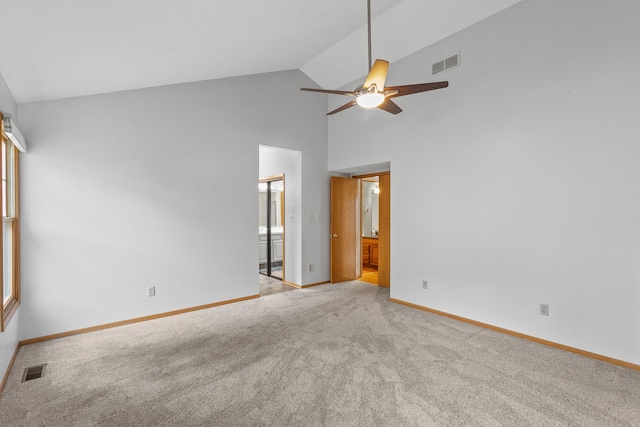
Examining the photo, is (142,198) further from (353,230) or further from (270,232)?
(353,230)

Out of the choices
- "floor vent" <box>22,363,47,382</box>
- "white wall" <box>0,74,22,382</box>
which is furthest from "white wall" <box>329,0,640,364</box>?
"white wall" <box>0,74,22,382</box>

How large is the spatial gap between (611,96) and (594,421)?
2.66m

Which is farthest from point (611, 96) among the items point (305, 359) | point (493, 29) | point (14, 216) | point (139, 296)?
point (14, 216)

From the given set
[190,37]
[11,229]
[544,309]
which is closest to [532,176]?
[544,309]

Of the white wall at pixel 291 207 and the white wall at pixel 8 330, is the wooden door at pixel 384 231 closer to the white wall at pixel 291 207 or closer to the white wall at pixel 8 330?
the white wall at pixel 291 207

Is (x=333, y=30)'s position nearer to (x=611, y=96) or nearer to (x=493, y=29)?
(x=493, y=29)

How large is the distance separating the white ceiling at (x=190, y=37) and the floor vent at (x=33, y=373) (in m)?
2.48

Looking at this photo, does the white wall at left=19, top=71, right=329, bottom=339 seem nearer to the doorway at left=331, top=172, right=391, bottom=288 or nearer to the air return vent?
the doorway at left=331, top=172, right=391, bottom=288

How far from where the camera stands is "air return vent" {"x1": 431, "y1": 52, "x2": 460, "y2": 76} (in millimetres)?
3857

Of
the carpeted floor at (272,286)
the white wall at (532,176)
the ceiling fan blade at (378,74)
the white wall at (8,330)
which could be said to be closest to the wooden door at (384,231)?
the white wall at (532,176)

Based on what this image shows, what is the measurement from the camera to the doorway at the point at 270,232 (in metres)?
6.55

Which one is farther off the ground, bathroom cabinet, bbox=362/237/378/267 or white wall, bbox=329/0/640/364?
white wall, bbox=329/0/640/364

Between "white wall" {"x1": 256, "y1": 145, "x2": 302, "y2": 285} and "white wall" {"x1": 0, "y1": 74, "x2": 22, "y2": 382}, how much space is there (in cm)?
329

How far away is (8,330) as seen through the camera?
2.65m
